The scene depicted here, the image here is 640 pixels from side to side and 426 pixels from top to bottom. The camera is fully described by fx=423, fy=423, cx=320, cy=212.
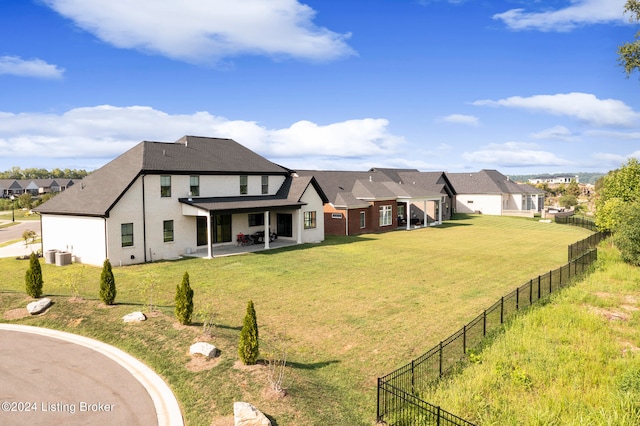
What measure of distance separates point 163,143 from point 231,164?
5.26m

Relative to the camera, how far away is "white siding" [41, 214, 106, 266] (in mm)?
25516

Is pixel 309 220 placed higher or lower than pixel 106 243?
higher

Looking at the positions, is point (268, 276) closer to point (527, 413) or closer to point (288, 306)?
point (288, 306)

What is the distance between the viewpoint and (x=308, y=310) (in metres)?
17.1

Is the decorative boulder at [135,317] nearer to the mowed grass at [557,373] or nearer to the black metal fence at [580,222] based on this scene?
the mowed grass at [557,373]

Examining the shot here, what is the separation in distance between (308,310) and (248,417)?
845 cm

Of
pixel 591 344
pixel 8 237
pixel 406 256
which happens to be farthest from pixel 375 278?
pixel 8 237

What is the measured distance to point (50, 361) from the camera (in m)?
12.2

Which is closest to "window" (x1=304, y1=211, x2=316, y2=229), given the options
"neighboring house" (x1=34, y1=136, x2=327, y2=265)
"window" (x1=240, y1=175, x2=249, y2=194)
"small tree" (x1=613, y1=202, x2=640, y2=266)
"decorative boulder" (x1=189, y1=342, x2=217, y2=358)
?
"neighboring house" (x1=34, y1=136, x2=327, y2=265)

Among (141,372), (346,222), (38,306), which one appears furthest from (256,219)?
(141,372)

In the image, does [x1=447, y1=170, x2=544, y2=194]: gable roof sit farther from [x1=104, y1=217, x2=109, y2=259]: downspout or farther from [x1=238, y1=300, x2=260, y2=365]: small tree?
[x1=238, y1=300, x2=260, y2=365]: small tree

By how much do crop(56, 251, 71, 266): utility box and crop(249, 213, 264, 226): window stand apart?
1316 centimetres

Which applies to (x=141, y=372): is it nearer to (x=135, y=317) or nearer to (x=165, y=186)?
(x=135, y=317)

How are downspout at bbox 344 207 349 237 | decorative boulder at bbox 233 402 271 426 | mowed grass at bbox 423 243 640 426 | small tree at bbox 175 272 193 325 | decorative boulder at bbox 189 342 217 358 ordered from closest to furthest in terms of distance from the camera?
1. decorative boulder at bbox 233 402 271 426
2. mowed grass at bbox 423 243 640 426
3. decorative boulder at bbox 189 342 217 358
4. small tree at bbox 175 272 193 325
5. downspout at bbox 344 207 349 237
